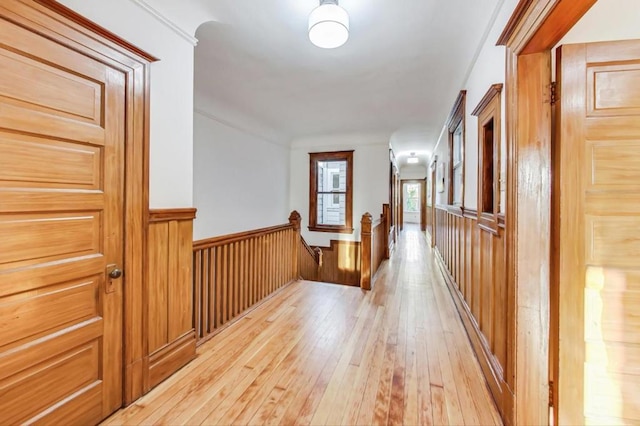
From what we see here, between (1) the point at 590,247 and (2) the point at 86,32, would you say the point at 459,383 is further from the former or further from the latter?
(2) the point at 86,32

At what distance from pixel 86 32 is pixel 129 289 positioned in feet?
4.51

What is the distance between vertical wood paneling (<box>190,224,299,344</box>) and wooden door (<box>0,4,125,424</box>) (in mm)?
749

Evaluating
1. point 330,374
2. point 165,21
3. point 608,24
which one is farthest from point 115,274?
point 608,24

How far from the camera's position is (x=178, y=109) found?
6.26 ft

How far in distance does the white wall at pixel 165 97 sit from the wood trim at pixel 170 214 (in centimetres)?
5

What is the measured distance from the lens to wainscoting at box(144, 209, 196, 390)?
173 cm

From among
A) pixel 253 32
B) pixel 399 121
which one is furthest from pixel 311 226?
pixel 253 32

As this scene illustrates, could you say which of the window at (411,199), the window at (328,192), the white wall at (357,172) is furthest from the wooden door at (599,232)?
the window at (411,199)

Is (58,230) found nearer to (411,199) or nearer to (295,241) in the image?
(295,241)

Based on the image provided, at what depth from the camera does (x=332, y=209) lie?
20.0ft

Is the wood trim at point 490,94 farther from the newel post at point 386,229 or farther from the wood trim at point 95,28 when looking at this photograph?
the newel post at point 386,229

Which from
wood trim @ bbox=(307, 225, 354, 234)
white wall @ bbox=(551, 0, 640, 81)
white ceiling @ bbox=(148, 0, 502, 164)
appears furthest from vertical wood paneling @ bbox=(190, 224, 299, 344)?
white wall @ bbox=(551, 0, 640, 81)

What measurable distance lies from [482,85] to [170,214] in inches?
104

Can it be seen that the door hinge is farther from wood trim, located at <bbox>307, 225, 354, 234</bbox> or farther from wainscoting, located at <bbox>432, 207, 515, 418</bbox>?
wood trim, located at <bbox>307, 225, 354, 234</bbox>
